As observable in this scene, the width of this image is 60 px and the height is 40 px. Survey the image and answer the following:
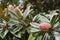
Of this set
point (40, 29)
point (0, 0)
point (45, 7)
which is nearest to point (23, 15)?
point (40, 29)

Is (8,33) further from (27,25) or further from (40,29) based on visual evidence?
(40,29)

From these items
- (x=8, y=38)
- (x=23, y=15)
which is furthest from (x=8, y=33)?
(x=23, y=15)

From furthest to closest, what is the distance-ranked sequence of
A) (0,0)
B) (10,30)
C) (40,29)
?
(0,0) → (10,30) → (40,29)

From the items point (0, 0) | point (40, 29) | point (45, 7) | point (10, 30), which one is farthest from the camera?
point (0, 0)

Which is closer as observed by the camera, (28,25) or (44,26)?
(44,26)

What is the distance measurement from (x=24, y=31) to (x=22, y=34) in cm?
4

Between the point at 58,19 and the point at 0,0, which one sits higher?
the point at 0,0

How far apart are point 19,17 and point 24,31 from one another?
88 millimetres

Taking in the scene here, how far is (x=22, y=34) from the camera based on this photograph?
1127mm

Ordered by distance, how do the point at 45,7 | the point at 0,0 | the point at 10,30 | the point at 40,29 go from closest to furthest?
1. the point at 40,29
2. the point at 10,30
3. the point at 45,7
4. the point at 0,0

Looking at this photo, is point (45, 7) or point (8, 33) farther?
point (45, 7)

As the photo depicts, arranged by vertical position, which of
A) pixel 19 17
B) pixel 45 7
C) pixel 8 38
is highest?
pixel 45 7

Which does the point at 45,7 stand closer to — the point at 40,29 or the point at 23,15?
the point at 23,15

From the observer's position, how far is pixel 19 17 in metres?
1.10
